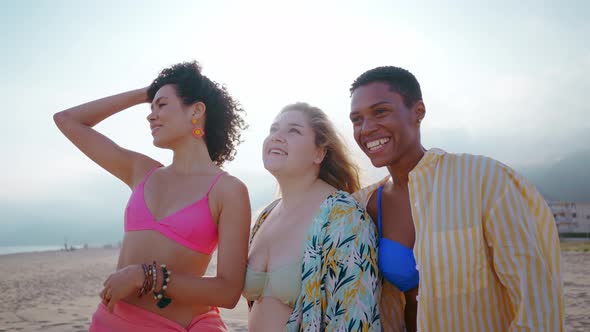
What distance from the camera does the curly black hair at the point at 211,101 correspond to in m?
3.51

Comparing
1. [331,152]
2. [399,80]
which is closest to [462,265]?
[399,80]

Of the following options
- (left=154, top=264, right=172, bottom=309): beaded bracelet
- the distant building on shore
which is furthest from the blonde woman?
the distant building on shore

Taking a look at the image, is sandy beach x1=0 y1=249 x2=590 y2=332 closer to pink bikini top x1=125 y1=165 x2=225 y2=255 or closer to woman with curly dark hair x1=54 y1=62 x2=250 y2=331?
woman with curly dark hair x1=54 y1=62 x2=250 y2=331

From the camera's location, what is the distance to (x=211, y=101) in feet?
11.9

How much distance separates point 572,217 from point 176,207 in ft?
188

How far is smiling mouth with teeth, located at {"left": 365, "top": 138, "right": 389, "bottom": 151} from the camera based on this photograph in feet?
10.3

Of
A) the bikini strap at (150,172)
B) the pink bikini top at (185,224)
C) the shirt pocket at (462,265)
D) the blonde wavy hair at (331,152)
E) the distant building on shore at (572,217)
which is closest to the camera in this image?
the shirt pocket at (462,265)

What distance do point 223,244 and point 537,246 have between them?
6.12ft

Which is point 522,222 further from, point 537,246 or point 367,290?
point 367,290

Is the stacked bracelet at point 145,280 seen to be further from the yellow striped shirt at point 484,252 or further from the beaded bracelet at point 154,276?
the yellow striped shirt at point 484,252

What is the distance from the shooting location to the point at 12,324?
32.5 feet

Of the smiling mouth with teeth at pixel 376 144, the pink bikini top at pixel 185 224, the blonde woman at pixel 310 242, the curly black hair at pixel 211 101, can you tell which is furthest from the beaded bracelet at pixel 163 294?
the smiling mouth with teeth at pixel 376 144

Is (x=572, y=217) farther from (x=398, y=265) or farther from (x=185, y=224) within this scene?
(x=185, y=224)

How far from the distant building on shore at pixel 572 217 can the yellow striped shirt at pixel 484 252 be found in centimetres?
5311
